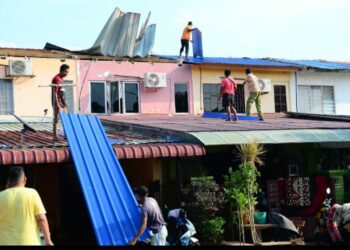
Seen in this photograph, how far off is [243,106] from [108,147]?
10544 mm

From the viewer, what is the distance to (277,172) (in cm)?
1709

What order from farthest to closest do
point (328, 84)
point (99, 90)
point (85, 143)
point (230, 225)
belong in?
point (328, 84), point (99, 90), point (230, 225), point (85, 143)

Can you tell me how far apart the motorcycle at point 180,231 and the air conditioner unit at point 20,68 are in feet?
28.1

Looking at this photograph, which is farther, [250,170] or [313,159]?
[313,159]

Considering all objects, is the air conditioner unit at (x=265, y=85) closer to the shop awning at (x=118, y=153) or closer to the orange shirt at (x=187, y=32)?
the orange shirt at (x=187, y=32)

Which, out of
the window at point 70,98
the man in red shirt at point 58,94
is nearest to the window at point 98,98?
the window at point 70,98

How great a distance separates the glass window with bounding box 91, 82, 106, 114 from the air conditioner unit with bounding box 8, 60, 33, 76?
2.29 meters

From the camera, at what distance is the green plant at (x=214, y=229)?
12.1 m

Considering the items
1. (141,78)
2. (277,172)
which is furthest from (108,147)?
(141,78)

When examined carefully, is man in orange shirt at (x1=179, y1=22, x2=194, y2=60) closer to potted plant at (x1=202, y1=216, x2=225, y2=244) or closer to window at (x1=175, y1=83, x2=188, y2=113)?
window at (x1=175, y1=83, x2=188, y2=113)

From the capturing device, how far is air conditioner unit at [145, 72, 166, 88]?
64.7 feet

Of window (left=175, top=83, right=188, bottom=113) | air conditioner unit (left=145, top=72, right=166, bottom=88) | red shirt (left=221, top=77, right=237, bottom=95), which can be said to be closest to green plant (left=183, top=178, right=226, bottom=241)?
red shirt (left=221, top=77, right=237, bottom=95)

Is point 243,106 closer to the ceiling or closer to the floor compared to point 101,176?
closer to the ceiling

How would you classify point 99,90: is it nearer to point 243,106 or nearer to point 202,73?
point 202,73
